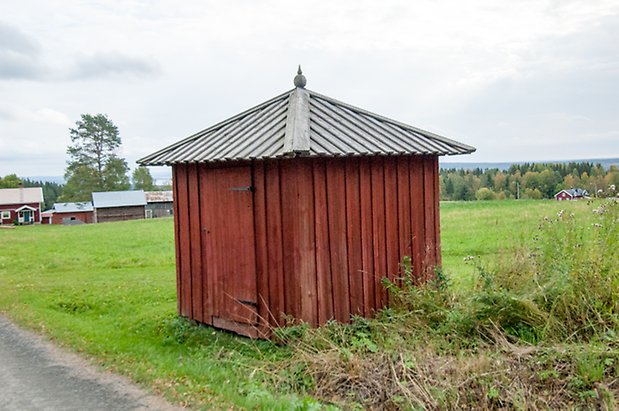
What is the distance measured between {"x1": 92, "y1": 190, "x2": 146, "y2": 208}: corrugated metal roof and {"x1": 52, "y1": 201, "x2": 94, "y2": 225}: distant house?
2975mm

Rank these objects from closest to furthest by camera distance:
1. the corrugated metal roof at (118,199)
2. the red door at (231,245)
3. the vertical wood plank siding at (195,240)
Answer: the red door at (231,245) → the vertical wood plank siding at (195,240) → the corrugated metal roof at (118,199)

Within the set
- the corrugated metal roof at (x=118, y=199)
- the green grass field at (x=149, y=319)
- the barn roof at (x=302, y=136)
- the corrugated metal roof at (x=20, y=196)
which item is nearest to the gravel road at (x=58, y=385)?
the green grass field at (x=149, y=319)

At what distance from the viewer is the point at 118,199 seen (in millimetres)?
54750

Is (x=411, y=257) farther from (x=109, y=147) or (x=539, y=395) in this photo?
(x=109, y=147)

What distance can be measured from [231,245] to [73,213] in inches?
2116

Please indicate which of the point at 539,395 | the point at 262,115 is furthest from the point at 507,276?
the point at 262,115

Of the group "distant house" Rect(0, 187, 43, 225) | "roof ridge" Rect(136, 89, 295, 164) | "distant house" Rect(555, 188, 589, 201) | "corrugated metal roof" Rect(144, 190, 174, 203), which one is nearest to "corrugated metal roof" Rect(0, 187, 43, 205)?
"distant house" Rect(0, 187, 43, 225)

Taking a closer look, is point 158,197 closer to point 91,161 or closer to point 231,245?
point 91,161

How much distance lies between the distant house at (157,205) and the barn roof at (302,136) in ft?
169

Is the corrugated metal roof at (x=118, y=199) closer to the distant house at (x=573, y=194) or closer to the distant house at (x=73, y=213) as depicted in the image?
the distant house at (x=73, y=213)

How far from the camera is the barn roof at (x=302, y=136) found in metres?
7.44

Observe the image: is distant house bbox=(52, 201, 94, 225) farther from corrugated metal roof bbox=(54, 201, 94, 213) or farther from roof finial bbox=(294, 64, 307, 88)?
roof finial bbox=(294, 64, 307, 88)

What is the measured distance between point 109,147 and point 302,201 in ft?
176

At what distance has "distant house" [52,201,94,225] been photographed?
55875 millimetres
